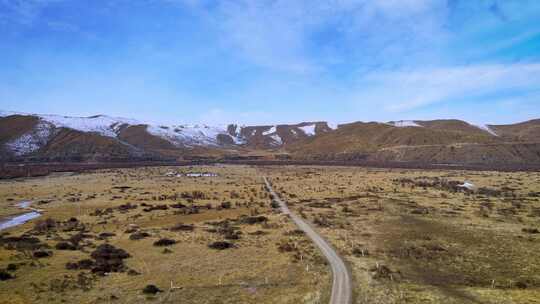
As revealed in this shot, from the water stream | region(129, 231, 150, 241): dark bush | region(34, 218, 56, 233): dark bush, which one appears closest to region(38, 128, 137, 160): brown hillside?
the water stream

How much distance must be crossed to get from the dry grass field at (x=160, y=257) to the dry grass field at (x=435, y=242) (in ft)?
12.6

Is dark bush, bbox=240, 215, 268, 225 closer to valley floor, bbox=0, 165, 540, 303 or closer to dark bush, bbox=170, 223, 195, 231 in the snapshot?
valley floor, bbox=0, 165, 540, 303

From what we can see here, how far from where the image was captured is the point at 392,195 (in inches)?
2506

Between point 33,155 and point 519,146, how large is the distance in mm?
218566

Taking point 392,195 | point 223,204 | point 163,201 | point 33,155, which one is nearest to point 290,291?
point 223,204

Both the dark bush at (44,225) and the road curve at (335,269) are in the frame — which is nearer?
the road curve at (335,269)

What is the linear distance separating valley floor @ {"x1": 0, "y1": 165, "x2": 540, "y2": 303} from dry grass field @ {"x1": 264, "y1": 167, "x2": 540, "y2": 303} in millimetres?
118

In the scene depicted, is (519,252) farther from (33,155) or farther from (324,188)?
(33,155)

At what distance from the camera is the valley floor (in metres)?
21.4

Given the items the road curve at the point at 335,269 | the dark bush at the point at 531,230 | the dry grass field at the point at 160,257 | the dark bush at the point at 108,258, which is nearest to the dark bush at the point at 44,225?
the dry grass field at the point at 160,257

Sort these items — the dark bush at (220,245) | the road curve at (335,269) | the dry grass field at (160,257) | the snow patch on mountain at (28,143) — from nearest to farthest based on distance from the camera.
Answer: the road curve at (335,269), the dry grass field at (160,257), the dark bush at (220,245), the snow patch on mountain at (28,143)

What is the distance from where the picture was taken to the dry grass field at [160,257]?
21234mm

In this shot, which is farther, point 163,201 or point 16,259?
point 163,201

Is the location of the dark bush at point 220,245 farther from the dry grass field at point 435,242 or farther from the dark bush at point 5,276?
the dark bush at point 5,276
